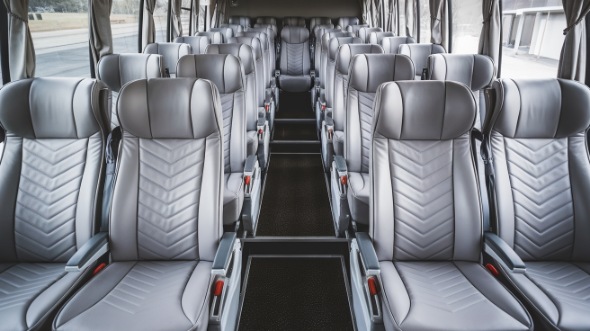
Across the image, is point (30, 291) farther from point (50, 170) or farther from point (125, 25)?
point (125, 25)

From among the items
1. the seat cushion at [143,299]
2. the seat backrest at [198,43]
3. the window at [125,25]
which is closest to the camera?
the seat cushion at [143,299]

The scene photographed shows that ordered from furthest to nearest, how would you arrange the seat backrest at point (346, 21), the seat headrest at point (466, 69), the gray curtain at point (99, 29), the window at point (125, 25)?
the seat backrest at point (346, 21)
the window at point (125, 25)
the gray curtain at point (99, 29)
the seat headrest at point (466, 69)

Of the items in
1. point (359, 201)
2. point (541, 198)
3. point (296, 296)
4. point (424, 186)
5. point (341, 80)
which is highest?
point (341, 80)

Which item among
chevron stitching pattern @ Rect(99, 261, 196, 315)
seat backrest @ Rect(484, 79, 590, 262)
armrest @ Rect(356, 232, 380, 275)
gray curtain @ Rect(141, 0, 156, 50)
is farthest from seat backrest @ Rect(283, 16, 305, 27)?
chevron stitching pattern @ Rect(99, 261, 196, 315)

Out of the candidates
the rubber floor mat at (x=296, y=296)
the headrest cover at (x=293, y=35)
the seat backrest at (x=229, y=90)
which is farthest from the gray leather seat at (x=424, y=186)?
the headrest cover at (x=293, y=35)

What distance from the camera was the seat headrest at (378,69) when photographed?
295 centimetres

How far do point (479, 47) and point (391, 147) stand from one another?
2707 mm

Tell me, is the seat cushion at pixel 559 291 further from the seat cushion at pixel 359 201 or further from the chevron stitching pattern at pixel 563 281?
the seat cushion at pixel 359 201

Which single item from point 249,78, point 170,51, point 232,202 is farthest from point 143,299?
point 170,51

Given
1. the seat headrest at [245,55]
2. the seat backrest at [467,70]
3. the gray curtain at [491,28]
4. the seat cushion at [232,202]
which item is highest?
the gray curtain at [491,28]

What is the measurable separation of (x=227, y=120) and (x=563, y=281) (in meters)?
2.33

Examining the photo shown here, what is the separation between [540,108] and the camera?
2072mm

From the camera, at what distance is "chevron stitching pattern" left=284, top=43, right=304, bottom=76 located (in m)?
7.76

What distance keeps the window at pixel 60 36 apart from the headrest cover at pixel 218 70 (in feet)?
3.62
